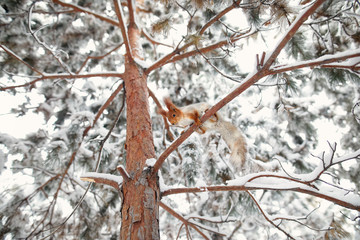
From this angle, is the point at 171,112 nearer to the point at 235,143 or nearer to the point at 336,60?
the point at 235,143

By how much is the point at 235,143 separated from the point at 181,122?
0.65 meters

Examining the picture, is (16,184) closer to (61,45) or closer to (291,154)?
(61,45)

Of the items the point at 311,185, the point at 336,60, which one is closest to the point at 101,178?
the point at 311,185

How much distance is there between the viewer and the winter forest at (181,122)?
1.52 m

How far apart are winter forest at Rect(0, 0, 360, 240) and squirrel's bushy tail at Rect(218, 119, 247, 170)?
0.02 m

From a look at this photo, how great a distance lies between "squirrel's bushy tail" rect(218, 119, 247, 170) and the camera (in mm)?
2482

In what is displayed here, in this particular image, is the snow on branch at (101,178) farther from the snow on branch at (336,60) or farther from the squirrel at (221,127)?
the snow on branch at (336,60)

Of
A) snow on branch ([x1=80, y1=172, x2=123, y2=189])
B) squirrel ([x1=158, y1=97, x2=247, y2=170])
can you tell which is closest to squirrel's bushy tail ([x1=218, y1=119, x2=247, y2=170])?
squirrel ([x1=158, y1=97, x2=247, y2=170])

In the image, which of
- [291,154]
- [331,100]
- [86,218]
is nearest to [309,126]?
[291,154]

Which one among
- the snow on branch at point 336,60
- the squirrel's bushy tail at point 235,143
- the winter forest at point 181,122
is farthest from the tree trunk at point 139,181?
the snow on branch at point 336,60

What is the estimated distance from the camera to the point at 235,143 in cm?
260

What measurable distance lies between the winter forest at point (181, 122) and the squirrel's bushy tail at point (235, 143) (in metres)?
0.02

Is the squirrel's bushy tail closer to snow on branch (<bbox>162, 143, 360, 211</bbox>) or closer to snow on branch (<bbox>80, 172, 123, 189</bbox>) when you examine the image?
snow on branch (<bbox>162, 143, 360, 211</bbox>)

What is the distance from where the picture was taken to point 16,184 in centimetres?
345
